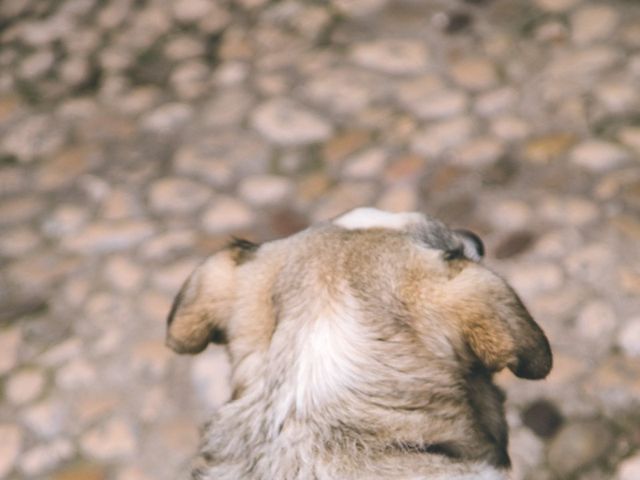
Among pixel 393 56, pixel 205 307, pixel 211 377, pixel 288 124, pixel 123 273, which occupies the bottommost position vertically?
pixel 211 377

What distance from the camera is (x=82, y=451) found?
123 inches

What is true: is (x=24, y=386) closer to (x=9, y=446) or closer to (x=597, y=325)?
(x=9, y=446)

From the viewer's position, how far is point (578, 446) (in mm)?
2764

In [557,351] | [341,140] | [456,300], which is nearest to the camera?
[456,300]

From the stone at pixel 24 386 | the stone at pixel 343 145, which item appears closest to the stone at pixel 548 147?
the stone at pixel 343 145

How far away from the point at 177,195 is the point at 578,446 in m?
2.28

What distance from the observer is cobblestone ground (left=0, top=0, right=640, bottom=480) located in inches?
121

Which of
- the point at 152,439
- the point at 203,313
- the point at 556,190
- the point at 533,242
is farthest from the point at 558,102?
the point at 152,439

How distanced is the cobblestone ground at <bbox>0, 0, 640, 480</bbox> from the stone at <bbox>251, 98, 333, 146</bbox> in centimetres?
1

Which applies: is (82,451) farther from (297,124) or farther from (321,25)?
(321,25)

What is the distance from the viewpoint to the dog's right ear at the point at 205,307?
243 centimetres

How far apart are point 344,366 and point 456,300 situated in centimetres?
40

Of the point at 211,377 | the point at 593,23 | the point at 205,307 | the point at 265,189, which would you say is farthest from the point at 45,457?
the point at 593,23

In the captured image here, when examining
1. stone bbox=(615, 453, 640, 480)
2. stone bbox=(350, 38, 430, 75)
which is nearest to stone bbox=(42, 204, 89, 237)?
stone bbox=(350, 38, 430, 75)
